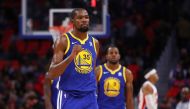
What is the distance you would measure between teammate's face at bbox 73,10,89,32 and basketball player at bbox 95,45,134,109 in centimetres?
220

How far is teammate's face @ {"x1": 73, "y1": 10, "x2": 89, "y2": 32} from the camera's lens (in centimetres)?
697

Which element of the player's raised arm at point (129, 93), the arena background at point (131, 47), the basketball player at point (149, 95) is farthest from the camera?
the arena background at point (131, 47)

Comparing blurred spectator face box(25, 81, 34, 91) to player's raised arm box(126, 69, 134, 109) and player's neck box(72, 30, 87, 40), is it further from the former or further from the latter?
player's neck box(72, 30, 87, 40)

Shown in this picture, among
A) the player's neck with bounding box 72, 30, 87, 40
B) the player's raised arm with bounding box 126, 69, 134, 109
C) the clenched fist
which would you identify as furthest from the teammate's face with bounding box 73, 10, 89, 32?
the player's raised arm with bounding box 126, 69, 134, 109

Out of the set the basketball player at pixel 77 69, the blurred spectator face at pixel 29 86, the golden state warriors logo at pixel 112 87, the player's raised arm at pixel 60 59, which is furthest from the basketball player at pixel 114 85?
the blurred spectator face at pixel 29 86

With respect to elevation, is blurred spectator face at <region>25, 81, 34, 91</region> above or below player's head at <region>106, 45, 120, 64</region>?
below

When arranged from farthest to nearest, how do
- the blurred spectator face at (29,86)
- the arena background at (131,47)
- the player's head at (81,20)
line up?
the arena background at (131,47) < the blurred spectator face at (29,86) < the player's head at (81,20)

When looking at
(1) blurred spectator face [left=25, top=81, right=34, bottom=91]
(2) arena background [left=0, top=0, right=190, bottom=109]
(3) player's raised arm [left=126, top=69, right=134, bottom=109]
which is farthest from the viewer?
(2) arena background [left=0, top=0, right=190, bottom=109]

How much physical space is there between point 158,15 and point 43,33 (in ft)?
25.8

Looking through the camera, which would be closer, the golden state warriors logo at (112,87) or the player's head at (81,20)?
the player's head at (81,20)

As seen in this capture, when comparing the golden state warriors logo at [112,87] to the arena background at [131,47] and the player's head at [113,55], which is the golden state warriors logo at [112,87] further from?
the arena background at [131,47]

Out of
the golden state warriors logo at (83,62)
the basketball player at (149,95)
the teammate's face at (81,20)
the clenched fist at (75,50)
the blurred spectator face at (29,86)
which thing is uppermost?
the teammate's face at (81,20)

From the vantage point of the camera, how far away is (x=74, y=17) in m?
7.04

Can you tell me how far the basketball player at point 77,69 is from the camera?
701cm
